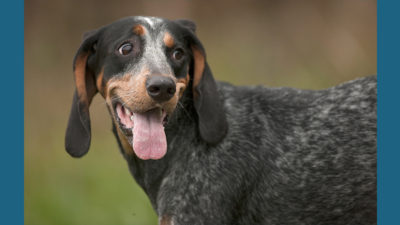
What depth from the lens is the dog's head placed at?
4.72 meters

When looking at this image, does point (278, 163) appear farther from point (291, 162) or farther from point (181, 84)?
point (181, 84)

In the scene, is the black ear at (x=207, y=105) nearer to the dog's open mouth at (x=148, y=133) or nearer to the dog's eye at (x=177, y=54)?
the dog's eye at (x=177, y=54)

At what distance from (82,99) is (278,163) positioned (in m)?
1.84

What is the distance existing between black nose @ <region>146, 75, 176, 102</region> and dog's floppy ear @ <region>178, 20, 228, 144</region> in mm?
559

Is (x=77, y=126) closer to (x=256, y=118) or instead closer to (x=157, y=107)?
(x=157, y=107)

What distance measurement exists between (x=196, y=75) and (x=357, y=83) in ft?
5.14

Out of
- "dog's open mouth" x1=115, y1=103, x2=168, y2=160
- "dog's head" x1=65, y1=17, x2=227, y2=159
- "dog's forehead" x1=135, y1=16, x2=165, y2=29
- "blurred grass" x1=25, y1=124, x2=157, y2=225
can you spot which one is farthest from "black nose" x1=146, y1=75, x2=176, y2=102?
"blurred grass" x1=25, y1=124, x2=157, y2=225

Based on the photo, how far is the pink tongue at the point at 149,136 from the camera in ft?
15.6

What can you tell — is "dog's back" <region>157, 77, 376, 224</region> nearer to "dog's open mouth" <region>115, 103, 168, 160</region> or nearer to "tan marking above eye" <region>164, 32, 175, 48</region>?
"dog's open mouth" <region>115, 103, 168, 160</region>

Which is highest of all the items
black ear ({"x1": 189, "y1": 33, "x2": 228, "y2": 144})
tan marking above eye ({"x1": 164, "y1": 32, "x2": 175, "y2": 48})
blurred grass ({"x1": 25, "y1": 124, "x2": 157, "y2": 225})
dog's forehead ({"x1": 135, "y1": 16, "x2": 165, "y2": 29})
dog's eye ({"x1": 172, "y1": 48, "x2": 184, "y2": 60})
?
dog's forehead ({"x1": 135, "y1": 16, "x2": 165, "y2": 29})

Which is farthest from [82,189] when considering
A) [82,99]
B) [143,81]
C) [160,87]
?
[160,87]

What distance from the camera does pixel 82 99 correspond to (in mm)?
5188

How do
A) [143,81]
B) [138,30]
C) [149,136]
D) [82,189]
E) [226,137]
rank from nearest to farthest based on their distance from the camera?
[143,81] → [149,136] → [138,30] → [226,137] → [82,189]

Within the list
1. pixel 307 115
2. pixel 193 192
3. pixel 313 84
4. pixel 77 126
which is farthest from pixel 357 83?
pixel 313 84
